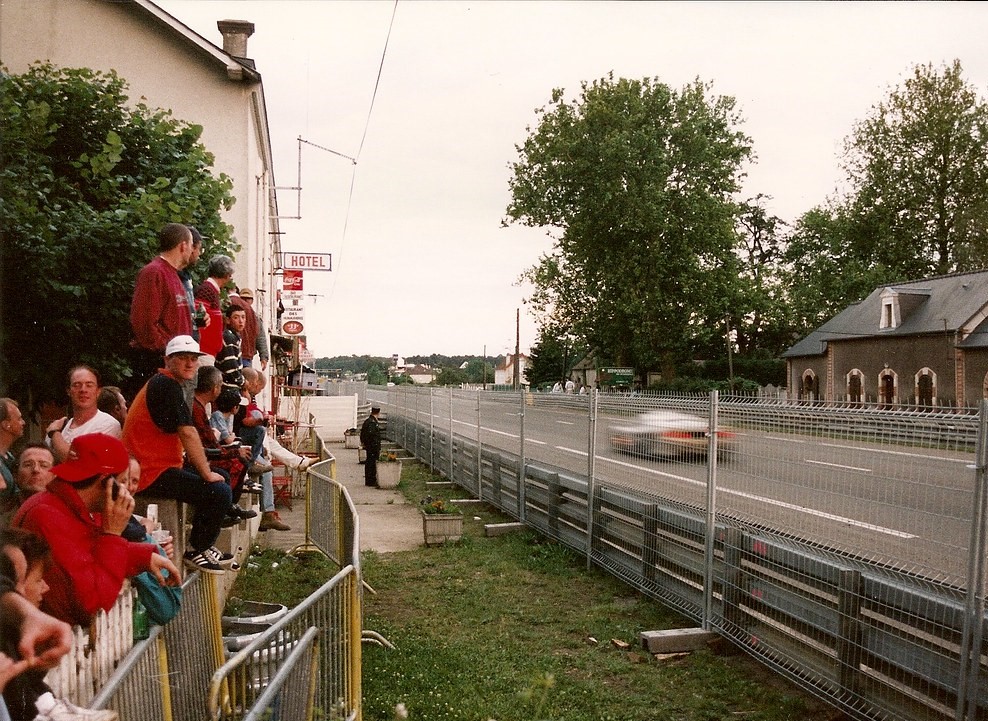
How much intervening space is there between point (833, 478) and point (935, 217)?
1869 inches

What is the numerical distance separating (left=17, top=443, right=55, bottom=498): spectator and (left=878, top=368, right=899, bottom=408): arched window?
43344 mm

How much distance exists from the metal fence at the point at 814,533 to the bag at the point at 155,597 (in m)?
4.01

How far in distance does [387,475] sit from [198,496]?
12.6 meters

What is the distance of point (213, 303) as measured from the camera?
7.12m

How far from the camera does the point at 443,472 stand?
19.3 metres

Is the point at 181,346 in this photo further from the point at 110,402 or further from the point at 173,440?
the point at 110,402

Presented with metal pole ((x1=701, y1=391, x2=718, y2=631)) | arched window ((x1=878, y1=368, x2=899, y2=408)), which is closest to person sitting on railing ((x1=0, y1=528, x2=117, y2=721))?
metal pole ((x1=701, y1=391, x2=718, y2=631))

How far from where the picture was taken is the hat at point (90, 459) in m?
3.38

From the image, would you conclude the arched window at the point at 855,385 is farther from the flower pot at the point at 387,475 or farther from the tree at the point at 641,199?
the flower pot at the point at 387,475

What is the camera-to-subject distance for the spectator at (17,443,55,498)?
13.6 feet

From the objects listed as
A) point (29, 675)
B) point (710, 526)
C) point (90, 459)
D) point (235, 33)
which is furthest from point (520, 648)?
point (235, 33)

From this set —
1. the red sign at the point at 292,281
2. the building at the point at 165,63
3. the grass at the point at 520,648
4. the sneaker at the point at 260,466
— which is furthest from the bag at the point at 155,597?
the red sign at the point at 292,281

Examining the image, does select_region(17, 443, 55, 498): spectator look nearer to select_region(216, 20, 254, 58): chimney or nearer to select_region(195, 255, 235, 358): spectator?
select_region(195, 255, 235, 358): spectator

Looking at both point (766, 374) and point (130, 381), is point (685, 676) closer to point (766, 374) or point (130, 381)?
point (130, 381)
